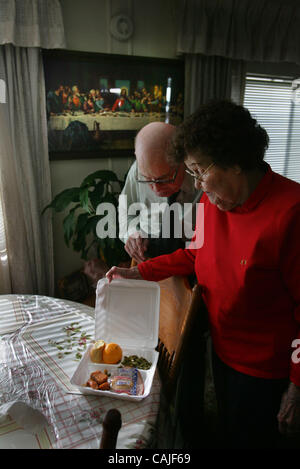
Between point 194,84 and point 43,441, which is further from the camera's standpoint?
point 194,84

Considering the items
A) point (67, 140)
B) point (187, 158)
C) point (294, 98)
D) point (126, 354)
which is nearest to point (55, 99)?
point (67, 140)

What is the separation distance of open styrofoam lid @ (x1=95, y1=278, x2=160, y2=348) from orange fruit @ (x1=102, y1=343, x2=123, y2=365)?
0.29 feet

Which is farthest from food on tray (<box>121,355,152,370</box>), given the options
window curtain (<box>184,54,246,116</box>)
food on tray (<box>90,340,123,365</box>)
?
window curtain (<box>184,54,246,116</box>)

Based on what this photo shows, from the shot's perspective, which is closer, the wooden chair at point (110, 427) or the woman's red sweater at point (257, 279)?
the wooden chair at point (110, 427)

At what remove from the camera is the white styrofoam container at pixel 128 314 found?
1136mm

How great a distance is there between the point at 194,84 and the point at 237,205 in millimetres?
2274

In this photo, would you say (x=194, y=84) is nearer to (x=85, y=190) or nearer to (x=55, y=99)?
(x=55, y=99)

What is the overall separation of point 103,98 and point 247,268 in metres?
2.19

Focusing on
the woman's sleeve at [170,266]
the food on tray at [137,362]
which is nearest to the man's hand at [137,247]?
the woman's sleeve at [170,266]

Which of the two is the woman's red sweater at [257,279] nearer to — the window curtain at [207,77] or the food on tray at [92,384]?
the food on tray at [92,384]

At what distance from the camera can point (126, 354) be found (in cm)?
112

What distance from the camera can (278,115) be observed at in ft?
12.5

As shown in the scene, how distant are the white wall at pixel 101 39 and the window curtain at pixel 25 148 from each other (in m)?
0.16

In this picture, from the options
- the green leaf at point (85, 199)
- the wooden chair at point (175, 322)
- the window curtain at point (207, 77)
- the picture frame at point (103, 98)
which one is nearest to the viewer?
the wooden chair at point (175, 322)
